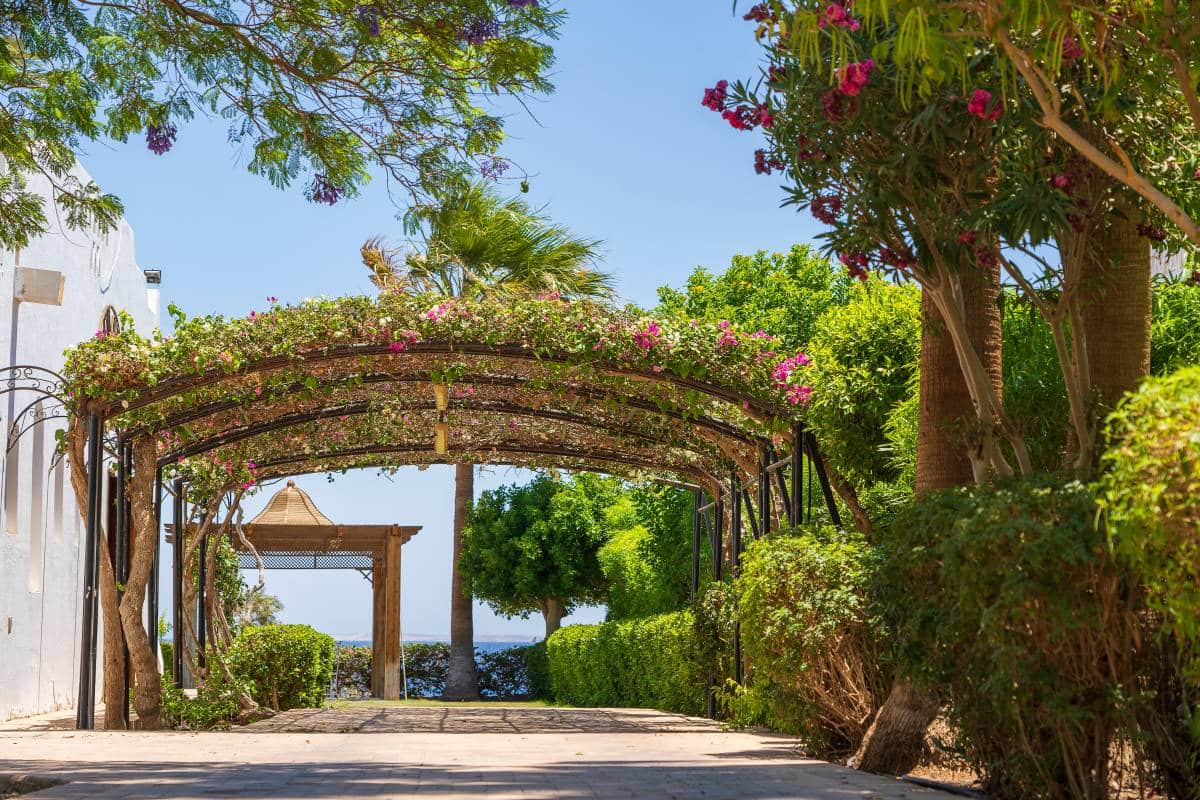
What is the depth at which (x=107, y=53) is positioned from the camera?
6.84m

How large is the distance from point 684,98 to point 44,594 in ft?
35.0

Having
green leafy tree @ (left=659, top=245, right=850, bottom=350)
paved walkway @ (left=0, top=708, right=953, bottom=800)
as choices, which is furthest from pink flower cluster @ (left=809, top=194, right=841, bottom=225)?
green leafy tree @ (left=659, top=245, right=850, bottom=350)

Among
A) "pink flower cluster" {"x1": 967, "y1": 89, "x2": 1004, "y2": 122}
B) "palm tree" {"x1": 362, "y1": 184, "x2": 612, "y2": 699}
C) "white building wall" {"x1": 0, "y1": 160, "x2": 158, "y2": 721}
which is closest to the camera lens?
"pink flower cluster" {"x1": 967, "y1": 89, "x2": 1004, "y2": 122}

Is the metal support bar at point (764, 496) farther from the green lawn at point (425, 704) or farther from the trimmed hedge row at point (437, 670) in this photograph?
the trimmed hedge row at point (437, 670)

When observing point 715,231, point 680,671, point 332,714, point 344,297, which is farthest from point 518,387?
point 715,231

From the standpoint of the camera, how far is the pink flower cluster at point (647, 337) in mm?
10016

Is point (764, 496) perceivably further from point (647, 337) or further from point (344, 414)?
point (344, 414)

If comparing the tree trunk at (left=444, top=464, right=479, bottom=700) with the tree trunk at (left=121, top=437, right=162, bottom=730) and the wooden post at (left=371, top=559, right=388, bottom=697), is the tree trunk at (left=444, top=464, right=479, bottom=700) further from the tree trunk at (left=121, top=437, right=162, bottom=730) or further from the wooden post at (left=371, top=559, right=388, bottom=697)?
the tree trunk at (left=121, top=437, right=162, bottom=730)

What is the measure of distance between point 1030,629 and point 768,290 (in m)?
18.2

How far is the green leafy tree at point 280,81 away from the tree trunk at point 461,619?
1579 cm

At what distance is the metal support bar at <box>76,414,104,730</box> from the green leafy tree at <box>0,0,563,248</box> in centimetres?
307

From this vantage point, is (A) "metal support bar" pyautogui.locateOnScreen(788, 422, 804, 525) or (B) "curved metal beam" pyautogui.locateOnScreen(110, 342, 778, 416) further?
(A) "metal support bar" pyautogui.locateOnScreen(788, 422, 804, 525)

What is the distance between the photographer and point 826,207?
618cm

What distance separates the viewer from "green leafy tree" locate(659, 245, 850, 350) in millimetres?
21688
